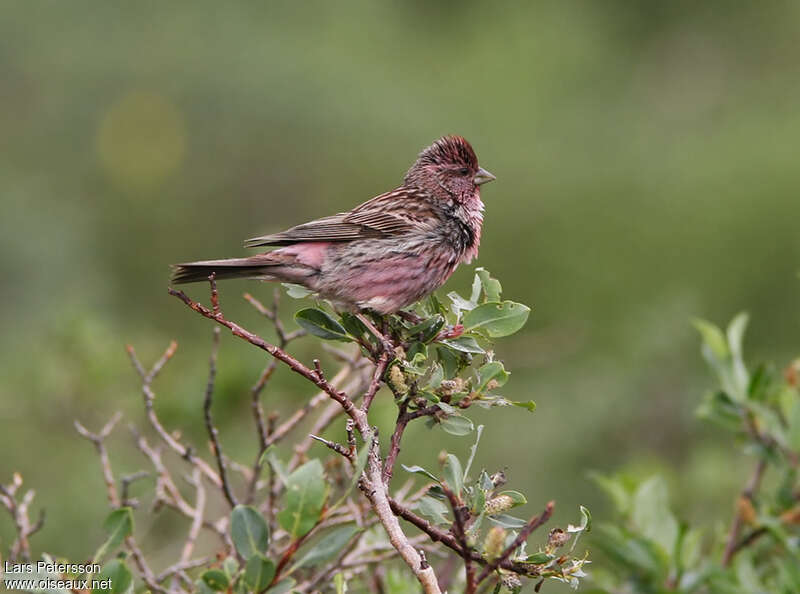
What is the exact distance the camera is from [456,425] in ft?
9.83

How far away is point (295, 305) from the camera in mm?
7738

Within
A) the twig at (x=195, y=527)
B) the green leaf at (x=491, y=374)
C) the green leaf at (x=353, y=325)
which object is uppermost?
the green leaf at (x=491, y=374)

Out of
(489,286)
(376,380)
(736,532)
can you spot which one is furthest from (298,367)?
(736,532)

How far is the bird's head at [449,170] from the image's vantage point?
18.0 feet

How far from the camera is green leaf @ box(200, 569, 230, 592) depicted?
2.59m

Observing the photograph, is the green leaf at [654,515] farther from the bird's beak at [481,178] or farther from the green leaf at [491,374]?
the bird's beak at [481,178]

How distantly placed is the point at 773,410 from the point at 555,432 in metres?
3.36

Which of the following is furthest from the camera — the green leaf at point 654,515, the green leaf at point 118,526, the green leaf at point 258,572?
the green leaf at point 654,515

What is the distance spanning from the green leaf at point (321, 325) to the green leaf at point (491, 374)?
1.52 feet

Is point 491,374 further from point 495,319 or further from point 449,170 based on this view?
point 449,170

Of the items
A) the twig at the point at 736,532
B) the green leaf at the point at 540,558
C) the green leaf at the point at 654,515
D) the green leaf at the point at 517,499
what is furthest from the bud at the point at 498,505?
the twig at the point at 736,532

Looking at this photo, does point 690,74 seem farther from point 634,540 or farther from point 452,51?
point 634,540

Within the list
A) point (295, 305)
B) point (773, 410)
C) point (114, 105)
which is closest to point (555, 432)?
point (295, 305)

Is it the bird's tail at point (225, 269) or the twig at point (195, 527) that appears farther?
the bird's tail at point (225, 269)
